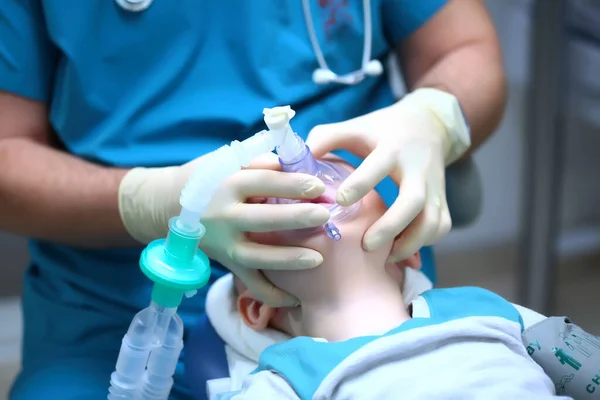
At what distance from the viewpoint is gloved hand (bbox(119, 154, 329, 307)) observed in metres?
0.85

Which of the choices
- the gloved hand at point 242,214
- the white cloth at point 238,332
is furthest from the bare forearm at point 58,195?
the white cloth at point 238,332

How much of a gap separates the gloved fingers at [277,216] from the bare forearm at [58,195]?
0.74ft

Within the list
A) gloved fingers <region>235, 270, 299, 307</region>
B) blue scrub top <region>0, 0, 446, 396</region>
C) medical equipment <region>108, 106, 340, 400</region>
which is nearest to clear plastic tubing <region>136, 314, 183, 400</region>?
medical equipment <region>108, 106, 340, 400</region>

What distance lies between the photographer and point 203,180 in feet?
2.52

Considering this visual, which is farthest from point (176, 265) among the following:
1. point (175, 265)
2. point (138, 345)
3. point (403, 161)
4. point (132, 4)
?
point (132, 4)

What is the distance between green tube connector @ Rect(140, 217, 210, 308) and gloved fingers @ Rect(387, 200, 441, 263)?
26 cm

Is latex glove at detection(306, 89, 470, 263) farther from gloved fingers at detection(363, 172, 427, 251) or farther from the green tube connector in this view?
the green tube connector

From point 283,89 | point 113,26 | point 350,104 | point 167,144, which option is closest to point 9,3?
point 113,26

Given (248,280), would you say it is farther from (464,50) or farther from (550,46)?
(550,46)

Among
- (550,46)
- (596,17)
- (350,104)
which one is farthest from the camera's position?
(550,46)

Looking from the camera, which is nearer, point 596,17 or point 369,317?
point 369,317

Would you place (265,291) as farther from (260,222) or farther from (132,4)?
(132,4)

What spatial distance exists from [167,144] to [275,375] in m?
0.43

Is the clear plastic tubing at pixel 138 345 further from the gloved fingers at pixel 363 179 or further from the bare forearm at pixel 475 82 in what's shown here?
the bare forearm at pixel 475 82
